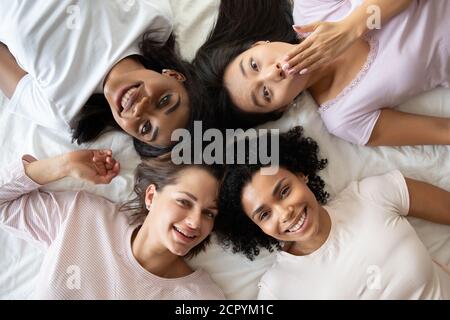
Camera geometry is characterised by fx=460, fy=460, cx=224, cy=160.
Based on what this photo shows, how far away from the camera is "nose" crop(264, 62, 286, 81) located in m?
0.84

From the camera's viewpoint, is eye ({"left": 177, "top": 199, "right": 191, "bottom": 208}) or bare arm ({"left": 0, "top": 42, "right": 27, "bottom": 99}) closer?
eye ({"left": 177, "top": 199, "right": 191, "bottom": 208})

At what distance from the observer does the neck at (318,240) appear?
0.87 meters

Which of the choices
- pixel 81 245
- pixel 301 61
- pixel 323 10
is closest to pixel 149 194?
pixel 81 245

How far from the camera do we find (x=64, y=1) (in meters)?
0.88

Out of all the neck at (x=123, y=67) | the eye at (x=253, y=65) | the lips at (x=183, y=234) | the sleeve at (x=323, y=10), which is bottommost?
the lips at (x=183, y=234)

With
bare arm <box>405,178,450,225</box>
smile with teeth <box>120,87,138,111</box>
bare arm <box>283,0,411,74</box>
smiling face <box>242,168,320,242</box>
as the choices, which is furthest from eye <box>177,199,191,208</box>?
bare arm <box>405,178,450,225</box>

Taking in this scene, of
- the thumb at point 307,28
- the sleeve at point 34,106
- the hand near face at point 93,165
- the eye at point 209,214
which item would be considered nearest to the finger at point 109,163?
the hand near face at point 93,165

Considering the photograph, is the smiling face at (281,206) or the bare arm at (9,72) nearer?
the smiling face at (281,206)

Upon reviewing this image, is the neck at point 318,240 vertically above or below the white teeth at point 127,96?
below

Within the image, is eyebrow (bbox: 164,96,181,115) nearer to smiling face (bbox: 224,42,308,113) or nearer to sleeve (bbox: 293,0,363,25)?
smiling face (bbox: 224,42,308,113)

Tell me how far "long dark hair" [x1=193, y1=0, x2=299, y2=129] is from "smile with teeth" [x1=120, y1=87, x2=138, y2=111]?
137 millimetres

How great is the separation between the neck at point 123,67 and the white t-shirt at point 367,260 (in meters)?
0.46

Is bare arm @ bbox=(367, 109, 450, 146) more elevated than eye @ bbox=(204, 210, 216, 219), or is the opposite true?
bare arm @ bbox=(367, 109, 450, 146)

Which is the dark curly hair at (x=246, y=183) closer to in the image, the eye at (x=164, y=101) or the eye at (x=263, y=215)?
the eye at (x=263, y=215)
